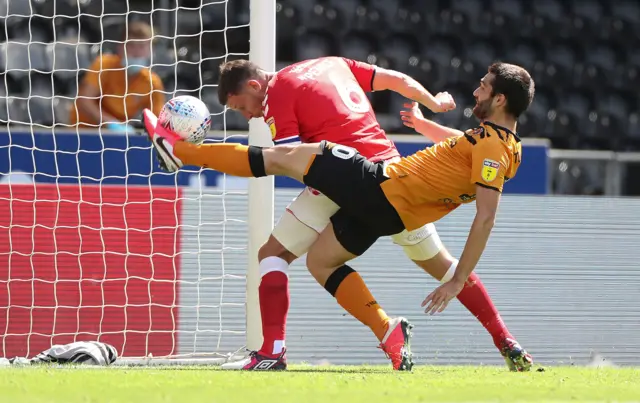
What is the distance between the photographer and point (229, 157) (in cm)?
411

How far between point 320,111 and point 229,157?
0.52m

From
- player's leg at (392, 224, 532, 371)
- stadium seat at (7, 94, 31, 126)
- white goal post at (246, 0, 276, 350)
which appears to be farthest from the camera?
stadium seat at (7, 94, 31, 126)

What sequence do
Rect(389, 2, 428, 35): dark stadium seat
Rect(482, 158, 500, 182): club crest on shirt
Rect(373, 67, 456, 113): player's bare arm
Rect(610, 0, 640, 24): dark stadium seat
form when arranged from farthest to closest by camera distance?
Rect(610, 0, 640, 24): dark stadium seat
Rect(389, 2, 428, 35): dark stadium seat
Rect(373, 67, 456, 113): player's bare arm
Rect(482, 158, 500, 182): club crest on shirt

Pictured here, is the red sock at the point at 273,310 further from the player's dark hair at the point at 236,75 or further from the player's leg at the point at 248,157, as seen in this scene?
the player's dark hair at the point at 236,75

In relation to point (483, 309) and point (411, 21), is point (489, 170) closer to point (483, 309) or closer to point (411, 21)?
point (483, 309)

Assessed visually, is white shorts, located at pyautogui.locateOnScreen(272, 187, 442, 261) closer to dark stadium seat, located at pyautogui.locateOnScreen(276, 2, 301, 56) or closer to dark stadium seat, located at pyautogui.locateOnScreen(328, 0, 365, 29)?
dark stadium seat, located at pyautogui.locateOnScreen(276, 2, 301, 56)

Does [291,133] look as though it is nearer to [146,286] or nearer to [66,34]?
[146,286]

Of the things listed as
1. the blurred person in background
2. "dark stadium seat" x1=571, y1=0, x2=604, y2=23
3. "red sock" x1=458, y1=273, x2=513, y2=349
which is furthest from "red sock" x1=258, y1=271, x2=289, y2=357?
"dark stadium seat" x1=571, y1=0, x2=604, y2=23

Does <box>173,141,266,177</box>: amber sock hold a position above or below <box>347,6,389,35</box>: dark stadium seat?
above

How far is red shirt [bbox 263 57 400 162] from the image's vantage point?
14.3ft

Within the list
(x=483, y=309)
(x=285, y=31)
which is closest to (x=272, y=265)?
(x=483, y=309)

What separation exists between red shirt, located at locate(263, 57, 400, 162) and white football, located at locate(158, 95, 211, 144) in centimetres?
29

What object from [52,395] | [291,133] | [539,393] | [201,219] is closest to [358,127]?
[291,133]

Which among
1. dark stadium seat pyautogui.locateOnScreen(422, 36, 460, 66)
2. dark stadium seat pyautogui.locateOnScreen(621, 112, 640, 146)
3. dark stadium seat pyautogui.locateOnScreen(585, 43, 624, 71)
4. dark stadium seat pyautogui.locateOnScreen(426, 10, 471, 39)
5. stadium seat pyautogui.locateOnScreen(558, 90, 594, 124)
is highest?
dark stadium seat pyautogui.locateOnScreen(426, 10, 471, 39)
